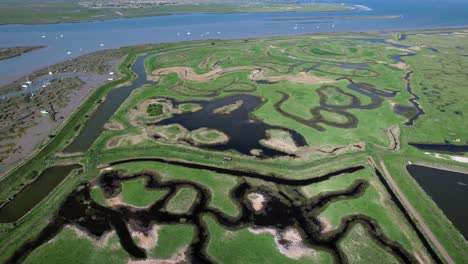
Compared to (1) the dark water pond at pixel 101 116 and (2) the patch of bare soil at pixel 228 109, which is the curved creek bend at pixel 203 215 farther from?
(2) the patch of bare soil at pixel 228 109

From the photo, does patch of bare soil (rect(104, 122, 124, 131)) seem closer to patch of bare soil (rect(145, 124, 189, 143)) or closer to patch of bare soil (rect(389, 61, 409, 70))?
patch of bare soil (rect(145, 124, 189, 143))

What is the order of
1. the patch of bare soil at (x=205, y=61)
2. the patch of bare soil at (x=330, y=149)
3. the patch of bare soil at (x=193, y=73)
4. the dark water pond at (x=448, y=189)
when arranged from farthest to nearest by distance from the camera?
the patch of bare soil at (x=205, y=61) → the patch of bare soil at (x=193, y=73) → the patch of bare soil at (x=330, y=149) → the dark water pond at (x=448, y=189)

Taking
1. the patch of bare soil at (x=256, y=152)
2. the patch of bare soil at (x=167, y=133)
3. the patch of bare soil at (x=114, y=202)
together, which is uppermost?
the patch of bare soil at (x=256, y=152)

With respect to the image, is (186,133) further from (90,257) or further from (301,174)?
(90,257)

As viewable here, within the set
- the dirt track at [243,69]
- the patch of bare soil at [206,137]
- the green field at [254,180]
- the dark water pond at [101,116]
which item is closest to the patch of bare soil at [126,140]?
the green field at [254,180]

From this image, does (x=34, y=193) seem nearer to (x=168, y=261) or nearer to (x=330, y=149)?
(x=168, y=261)

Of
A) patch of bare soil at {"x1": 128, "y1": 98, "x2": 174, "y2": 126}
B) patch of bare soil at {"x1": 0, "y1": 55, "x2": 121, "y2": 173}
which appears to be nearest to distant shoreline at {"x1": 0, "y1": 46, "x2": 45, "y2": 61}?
patch of bare soil at {"x1": 0, "y1": 55, "x2": 121, "y2": 173}

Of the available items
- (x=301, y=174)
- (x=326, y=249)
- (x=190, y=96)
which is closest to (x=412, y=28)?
(x=190, y=96)
